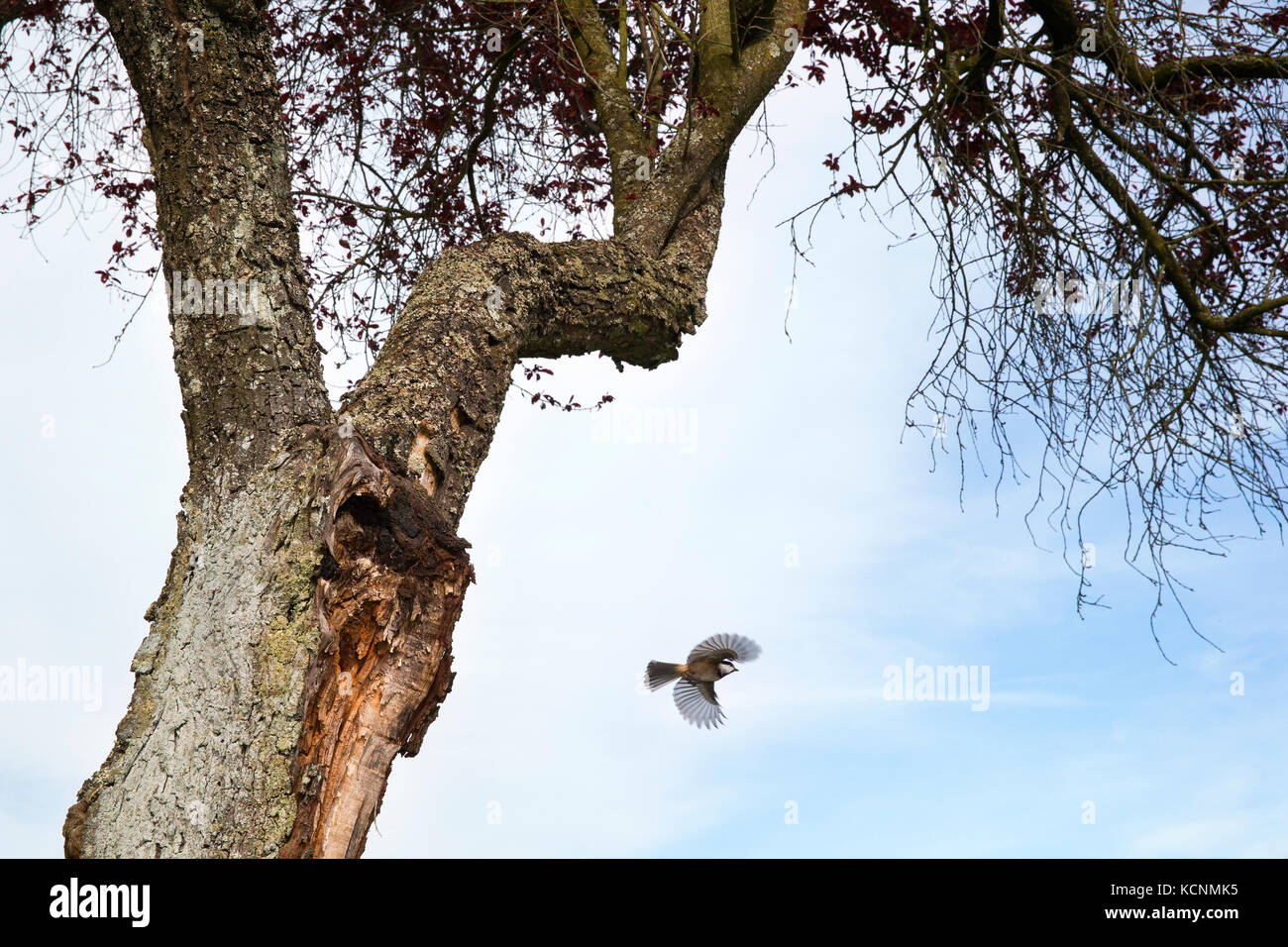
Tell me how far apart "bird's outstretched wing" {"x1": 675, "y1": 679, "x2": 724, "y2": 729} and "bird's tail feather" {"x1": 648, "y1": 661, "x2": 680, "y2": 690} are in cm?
4

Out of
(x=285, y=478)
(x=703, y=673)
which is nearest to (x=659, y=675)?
(x=703, y=673)

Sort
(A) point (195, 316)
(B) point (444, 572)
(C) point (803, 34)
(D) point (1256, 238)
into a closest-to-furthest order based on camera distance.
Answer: (B) point (444, 572) → (A) point (195, 316) → (D) point (1256, 238) → (C) point (803, 34)

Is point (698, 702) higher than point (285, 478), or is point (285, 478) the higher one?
point (285, 478)

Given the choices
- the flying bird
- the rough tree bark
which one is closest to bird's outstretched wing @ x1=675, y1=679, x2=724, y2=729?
the flying bird

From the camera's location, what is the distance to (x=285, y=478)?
97.3 inches

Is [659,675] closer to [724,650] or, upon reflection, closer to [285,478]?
[724,650]

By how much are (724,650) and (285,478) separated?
1.46 meters

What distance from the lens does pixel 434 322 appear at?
113 inches

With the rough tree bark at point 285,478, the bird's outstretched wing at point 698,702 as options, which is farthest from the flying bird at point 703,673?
the rough tree bark at point 285,478

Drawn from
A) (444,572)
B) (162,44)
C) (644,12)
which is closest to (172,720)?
(444,572)

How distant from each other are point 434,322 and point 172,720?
124 centimetres

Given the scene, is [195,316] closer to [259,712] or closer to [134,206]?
[259,712]

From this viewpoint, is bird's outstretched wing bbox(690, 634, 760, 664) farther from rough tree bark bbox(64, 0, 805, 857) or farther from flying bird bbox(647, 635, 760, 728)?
rough tree bark bbox(64, 0, 805, 857)
